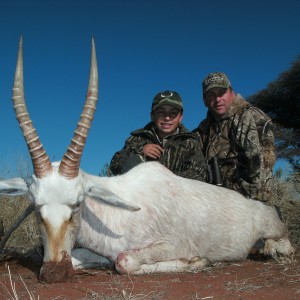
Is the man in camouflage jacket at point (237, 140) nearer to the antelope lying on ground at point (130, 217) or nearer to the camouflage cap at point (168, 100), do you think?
the antelope lying on ground at point (130, 217)

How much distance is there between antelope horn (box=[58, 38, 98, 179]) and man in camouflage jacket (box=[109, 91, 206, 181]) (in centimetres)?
224

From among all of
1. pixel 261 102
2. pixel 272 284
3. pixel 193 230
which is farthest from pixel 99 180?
pixel 261 102

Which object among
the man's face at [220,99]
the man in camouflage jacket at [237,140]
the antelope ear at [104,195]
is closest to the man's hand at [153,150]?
the man in camouflage jacket at [237,140]

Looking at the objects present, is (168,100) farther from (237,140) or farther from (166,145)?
(237,140)

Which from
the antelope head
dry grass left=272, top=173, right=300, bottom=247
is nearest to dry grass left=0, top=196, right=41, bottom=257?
the antelope head

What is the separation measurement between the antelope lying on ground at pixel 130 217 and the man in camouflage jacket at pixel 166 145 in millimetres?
831

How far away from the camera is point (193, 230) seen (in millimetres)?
5191

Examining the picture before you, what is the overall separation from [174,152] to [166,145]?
0.51 ft

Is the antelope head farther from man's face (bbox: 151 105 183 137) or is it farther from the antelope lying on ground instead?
man's face (bbox: 151 105 183 137)

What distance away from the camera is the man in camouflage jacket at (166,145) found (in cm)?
655

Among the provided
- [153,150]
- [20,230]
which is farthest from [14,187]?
[20,230]

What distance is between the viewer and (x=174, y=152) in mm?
6633

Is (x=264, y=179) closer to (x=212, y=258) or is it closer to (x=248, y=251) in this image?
(x=248, y=251)

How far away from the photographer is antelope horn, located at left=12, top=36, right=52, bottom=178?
4180mm
